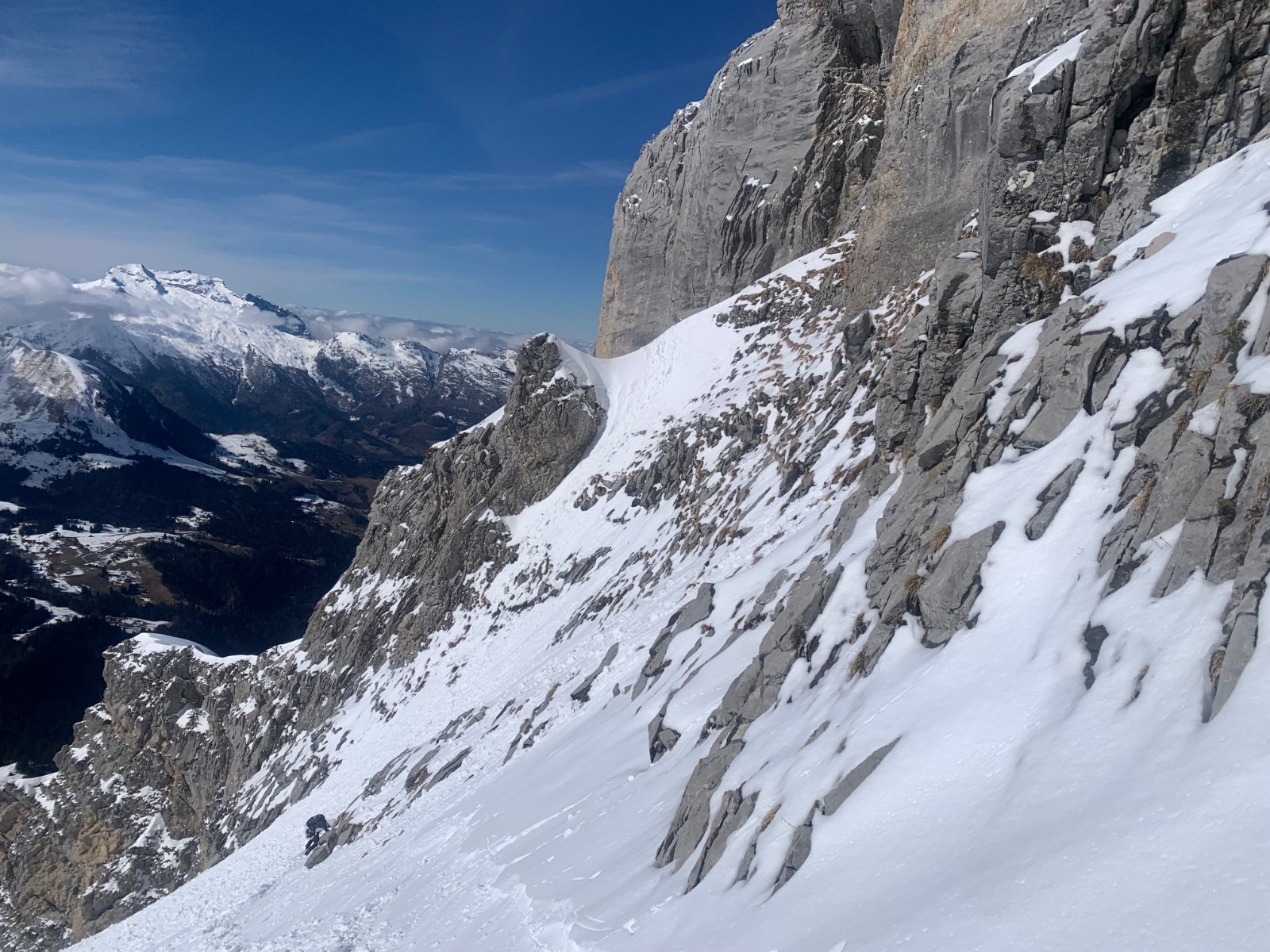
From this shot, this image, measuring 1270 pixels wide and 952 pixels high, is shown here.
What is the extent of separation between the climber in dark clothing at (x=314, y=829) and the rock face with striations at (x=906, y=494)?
5.16ft

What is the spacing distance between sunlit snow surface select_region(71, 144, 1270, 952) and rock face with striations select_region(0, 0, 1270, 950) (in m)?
0.08

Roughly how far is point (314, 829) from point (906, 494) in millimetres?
24714

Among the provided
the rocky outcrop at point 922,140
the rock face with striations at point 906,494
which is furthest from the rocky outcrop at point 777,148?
the rock face with striations at point 906,494

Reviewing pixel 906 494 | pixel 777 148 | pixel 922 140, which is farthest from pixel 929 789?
pixel 777 148

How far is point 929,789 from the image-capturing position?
7.39 metres

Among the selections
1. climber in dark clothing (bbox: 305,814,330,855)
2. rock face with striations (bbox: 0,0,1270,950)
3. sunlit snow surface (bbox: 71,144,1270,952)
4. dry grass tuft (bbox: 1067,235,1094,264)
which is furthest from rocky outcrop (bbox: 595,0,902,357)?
climber in dark clothing (bbox: 305,814,330,855)

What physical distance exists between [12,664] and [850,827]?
547 ft

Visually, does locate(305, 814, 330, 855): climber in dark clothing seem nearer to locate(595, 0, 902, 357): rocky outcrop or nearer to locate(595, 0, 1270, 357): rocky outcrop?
locate(595, 0, 1270, 357): rocky outcrop

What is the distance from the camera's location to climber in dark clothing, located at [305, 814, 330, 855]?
995 inches

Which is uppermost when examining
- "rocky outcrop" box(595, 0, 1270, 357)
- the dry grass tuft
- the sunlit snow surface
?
"rocky outcrop" box(595, 0, 1270, 357)

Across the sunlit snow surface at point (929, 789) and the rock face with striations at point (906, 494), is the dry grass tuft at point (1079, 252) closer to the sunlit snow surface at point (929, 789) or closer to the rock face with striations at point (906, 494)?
the rock face with striations at point (906, 494)

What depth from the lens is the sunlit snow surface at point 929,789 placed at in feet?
17.6

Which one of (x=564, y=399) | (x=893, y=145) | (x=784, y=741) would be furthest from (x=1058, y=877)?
(x=564, y=399)

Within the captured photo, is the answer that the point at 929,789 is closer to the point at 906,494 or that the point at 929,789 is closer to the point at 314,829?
the point at 906,494
